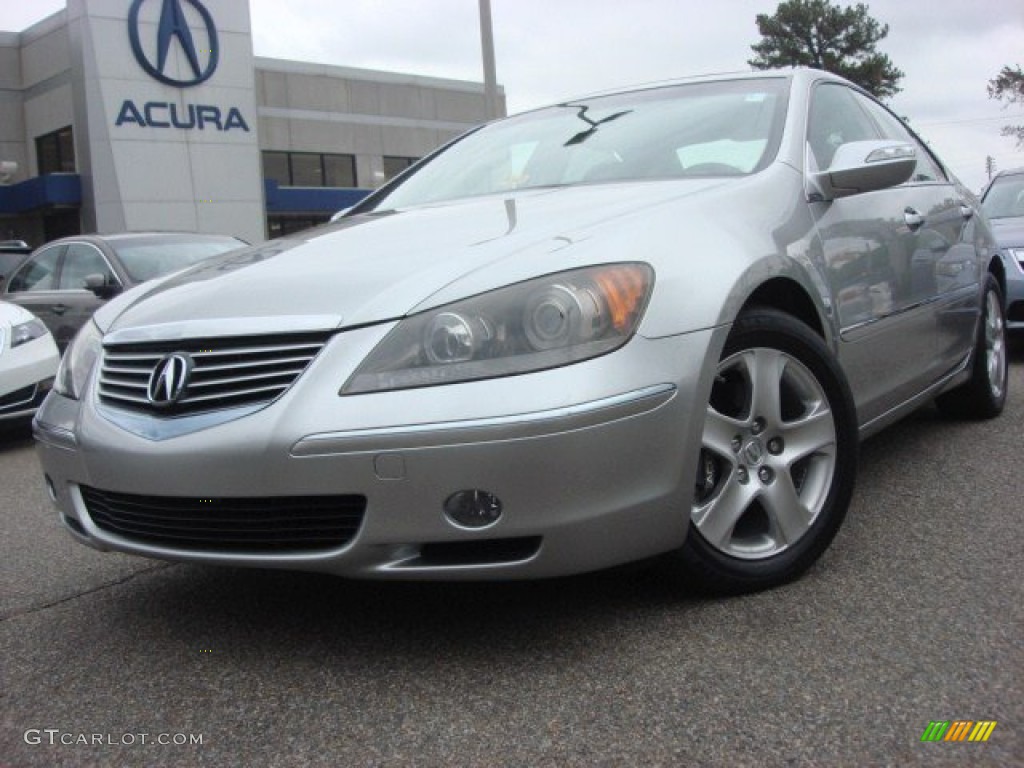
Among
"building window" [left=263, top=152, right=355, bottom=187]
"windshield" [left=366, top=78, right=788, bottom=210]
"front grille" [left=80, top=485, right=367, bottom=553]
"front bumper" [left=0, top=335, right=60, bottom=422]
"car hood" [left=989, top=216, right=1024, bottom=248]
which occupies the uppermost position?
"building window" [left=263, top=152, right=355, bottom=187]

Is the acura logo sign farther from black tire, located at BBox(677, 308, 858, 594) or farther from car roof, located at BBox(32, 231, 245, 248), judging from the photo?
black tire, located at BBox(677, 308, 858, 594)

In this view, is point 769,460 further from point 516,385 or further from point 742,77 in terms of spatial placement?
point 742,77

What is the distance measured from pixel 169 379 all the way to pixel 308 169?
33993mm

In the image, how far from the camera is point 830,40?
45.7m

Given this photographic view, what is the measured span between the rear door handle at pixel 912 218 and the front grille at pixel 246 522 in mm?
2374

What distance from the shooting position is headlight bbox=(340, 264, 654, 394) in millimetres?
2180

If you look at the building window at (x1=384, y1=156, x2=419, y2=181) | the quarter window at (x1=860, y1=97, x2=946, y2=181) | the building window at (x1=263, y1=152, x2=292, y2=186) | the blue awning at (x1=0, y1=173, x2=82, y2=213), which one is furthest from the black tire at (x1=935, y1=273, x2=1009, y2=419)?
the building window at (x1=384, y1=156, x2=419, y2=181)

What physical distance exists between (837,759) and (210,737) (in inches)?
47.6

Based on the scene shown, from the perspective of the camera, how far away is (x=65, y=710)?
223 centimetres

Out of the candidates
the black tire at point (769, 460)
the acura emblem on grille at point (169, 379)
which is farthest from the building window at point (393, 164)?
the acura emblem on grille at point (169, 379)

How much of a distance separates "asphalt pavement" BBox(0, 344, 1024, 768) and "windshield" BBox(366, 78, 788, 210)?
1246 mm

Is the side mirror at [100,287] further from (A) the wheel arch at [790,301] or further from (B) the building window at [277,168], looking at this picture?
(B) the building window at [277,168]

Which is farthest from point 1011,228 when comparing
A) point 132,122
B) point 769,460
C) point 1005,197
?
point 132,122

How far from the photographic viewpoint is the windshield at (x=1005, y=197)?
26.0 ft
